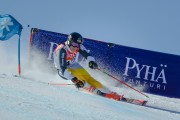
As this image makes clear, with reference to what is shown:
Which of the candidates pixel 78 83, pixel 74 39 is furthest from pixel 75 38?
pixel 78 83

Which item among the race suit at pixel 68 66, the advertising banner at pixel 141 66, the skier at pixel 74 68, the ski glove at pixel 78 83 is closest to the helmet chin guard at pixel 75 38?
the skier at pixel 74 68

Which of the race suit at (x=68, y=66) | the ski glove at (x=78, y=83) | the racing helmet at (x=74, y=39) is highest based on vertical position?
the racing helmet at (x=74, y=39)

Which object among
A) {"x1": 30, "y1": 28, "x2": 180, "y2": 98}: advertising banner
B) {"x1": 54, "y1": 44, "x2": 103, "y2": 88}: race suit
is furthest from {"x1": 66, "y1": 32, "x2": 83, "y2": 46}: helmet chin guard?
{"x1": 30, "y1": 28, "x2": 180, "y2": 98}: advertising banner

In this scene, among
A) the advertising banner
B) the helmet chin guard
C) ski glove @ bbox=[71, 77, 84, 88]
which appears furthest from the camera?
the advertising banner

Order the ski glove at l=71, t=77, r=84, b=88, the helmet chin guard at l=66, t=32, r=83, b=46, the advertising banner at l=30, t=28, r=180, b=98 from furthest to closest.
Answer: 1. the advertising banner at l=30, t=28, r=180, b=98
2. the helmet chin guard at l=66, t=32, r=83, b=46
3. the ski glove at l=71, t=77, r=84, b=88

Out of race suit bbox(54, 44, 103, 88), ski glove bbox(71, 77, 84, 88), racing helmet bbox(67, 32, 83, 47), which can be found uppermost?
racing helmet bbox(67, 32, 83, 47)

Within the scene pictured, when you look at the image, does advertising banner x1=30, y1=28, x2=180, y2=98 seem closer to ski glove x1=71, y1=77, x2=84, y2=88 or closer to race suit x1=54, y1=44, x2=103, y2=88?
race suit x1=54, y1=44, x2=103, y2=88

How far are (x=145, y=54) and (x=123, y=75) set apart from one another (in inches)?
31.3

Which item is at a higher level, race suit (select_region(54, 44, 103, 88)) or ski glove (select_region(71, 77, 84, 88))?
race suit (select_region(54, 44, 103, 88))

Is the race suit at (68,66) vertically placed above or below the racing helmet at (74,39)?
below

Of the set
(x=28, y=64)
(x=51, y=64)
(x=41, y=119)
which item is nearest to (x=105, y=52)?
(x=51, y=64)

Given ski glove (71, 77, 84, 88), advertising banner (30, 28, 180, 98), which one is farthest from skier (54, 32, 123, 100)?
advertising banner (30, 28, 180, 98)

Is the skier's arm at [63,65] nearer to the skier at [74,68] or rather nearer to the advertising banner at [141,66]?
the skier at [74,68]

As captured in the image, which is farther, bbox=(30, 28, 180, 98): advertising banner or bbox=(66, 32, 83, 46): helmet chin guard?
bbox=(30, 28, 180, 98): advertising banner
